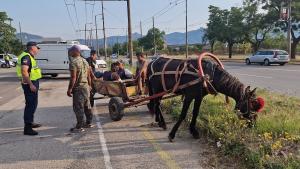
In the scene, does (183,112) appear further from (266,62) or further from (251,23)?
(251,23)

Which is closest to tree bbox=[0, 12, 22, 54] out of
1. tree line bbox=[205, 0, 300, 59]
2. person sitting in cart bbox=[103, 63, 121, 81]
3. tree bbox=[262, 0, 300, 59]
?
tree line bbox=[205, 0, 300, 59]

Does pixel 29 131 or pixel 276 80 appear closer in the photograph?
pixel 29 131

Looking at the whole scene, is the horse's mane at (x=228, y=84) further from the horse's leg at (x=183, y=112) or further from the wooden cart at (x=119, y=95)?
the wooden cart at (x=119, y=95)

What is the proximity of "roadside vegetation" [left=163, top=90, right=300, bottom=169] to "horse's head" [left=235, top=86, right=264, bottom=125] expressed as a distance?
144 mm

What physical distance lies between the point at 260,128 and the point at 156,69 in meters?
2.62

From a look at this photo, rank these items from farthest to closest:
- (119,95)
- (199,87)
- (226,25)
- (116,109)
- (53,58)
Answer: (226,25), (53,58), (119,95), (116,109), (199,87)

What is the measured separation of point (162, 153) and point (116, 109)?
10.2ft

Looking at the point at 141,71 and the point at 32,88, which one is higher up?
the point at 141,71

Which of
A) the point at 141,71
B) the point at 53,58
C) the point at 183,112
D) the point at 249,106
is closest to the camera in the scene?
the point at 249,106

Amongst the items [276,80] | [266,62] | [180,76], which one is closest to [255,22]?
[266,62]

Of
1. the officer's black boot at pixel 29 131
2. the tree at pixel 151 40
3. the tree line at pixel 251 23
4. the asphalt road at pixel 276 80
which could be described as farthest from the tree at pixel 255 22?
the tree at pixel 151 40

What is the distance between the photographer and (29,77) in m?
8.60

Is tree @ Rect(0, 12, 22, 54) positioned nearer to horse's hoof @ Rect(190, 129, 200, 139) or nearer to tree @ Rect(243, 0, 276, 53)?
tree @ Rect(243, 0, 276, 53)

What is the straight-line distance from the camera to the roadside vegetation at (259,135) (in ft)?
18.6
